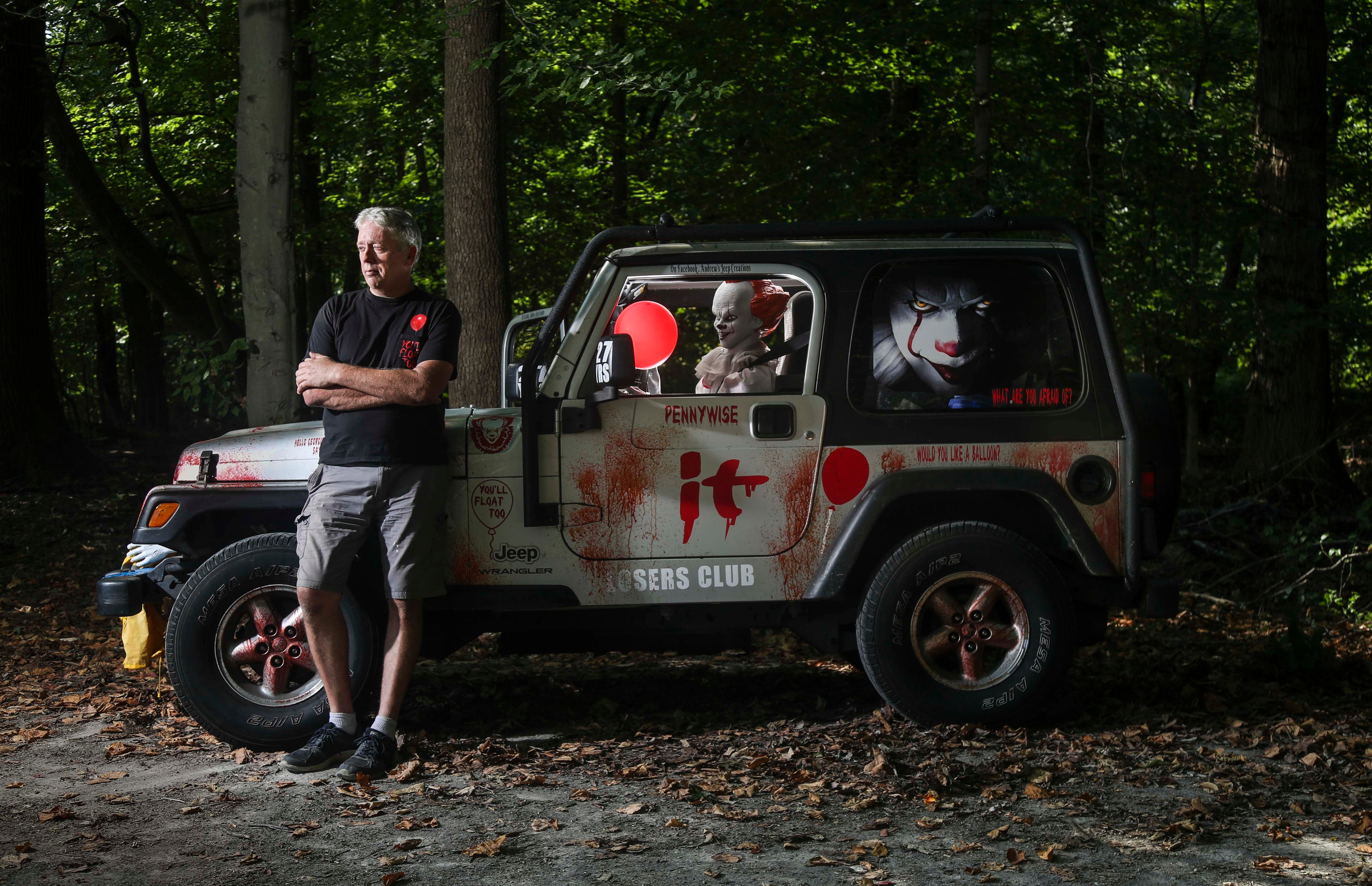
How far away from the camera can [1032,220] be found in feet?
17.1

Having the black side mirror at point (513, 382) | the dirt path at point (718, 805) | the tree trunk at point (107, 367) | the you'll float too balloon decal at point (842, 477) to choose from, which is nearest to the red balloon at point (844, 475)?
the you'll float too balloon decal at point (842, 477)

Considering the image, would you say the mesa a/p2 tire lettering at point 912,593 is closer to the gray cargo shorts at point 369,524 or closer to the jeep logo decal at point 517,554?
the jeep logo decal at point 517,554

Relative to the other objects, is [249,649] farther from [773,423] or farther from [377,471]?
[773,423]

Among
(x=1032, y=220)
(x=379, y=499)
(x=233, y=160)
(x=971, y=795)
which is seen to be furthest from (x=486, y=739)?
(x=233, y=160)

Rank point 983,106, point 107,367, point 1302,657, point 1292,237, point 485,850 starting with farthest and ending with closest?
point 107,367 → point 1292,237 → point 983,106 → point 1302,657 → point 485,850

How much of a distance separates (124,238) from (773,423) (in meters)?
9.28

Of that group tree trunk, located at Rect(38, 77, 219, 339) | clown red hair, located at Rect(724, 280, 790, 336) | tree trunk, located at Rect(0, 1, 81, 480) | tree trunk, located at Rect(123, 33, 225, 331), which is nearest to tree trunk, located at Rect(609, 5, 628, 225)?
tree trunk, located at Rect(123, 33, 225, 331)

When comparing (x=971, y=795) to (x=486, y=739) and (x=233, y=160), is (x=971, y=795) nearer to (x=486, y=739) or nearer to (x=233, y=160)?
(x=486, y=739)

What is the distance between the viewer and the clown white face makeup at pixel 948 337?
5.25 meters

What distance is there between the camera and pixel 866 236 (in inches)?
208

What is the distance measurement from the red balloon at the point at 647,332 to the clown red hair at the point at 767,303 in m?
0.37

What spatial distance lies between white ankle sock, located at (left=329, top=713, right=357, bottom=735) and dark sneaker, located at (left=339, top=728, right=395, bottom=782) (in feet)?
0.22

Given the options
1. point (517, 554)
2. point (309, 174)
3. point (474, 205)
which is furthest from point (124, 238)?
point (517, 554)

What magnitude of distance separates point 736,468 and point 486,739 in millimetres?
1581
